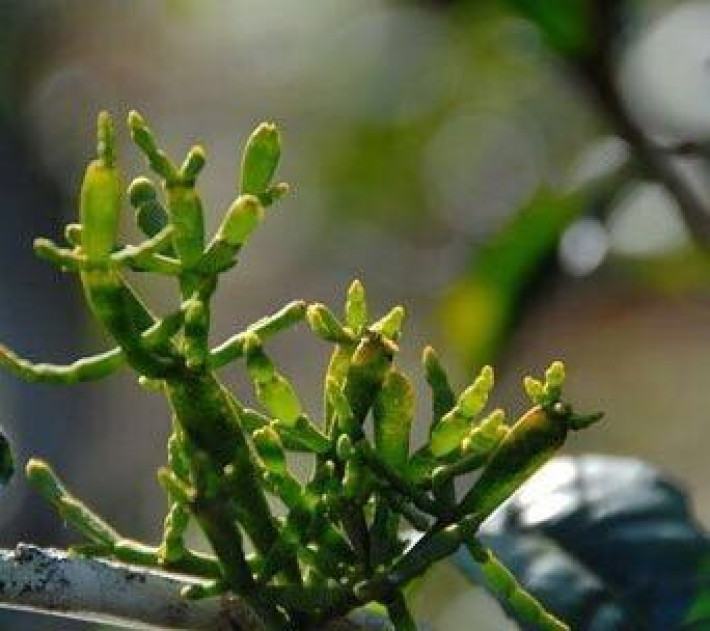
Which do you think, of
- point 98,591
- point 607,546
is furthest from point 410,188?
point 98,591

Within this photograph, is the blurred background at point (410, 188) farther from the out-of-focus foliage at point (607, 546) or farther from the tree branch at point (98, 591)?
the tree branch at point (98, 591)

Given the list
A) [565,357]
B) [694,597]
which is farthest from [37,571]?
[565,357]

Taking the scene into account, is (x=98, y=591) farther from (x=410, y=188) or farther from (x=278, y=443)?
(x=410, y=188)

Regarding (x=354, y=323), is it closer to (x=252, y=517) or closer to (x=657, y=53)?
(x=252, y=517)

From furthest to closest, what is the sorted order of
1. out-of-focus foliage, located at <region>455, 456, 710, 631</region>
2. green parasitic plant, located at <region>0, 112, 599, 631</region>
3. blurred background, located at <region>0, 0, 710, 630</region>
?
blurred background, located at <region>0, 0, 710, 630</region>
out-of-focus foliage, located at <region>455, 456, 710, 631</region>
green parasitic plant, located at <region>0, 112, 599, 631</region>

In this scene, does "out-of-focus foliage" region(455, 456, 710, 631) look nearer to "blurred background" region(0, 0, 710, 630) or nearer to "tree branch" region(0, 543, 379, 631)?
"blurred background" region(0, 0, 710, 630)

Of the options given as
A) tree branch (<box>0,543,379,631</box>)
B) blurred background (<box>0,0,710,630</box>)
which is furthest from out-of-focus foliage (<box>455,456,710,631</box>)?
tree branch (<box>0,543,379,631</box>)

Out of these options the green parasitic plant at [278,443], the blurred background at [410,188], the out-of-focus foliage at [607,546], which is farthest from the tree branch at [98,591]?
the blurred background at [410,188]
